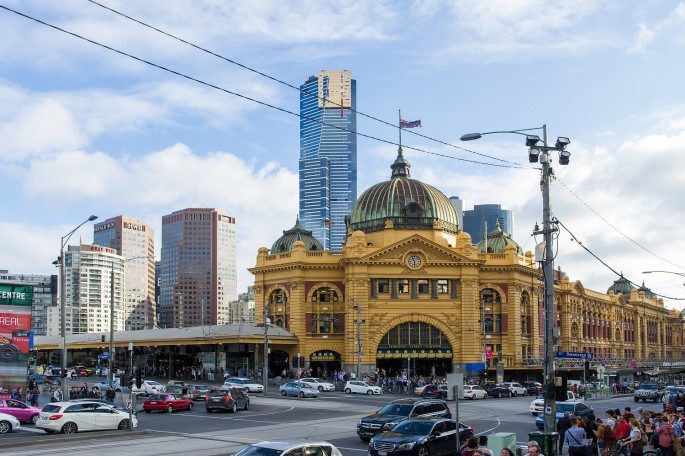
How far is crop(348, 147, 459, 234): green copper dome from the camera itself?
92188 mm

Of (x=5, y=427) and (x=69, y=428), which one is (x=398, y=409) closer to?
(x=69, y=428)

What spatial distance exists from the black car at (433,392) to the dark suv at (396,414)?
26606 mm

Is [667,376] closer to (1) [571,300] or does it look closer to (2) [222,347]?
(1) [571,300]

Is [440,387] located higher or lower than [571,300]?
lower

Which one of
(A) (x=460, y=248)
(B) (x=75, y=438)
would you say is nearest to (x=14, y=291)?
(B) (x=75, y=438)

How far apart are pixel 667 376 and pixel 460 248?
178ft

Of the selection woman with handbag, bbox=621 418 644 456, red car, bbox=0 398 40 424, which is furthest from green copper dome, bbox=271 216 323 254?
woman with handbag, bbox=621 418 644 456

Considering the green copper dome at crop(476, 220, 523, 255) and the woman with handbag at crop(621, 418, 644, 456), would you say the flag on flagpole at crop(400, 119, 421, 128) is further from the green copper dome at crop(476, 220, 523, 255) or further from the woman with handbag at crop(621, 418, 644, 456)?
the woman with handbag at crop(621, 418, 644, 456)

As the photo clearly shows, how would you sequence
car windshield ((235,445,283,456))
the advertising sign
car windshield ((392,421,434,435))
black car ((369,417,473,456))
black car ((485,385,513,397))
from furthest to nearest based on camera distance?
black car ((485,385,513,397)), the advertising sign, car windshield ((392,421,434,435)), black car ((369,417,473,456)), car windshield ((235,445,283,456))

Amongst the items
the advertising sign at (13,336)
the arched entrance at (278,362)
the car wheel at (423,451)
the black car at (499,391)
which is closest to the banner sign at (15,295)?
the advertising sign at (13,336)

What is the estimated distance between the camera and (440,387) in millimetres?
66750

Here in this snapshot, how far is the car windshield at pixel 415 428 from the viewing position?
28.5 metres

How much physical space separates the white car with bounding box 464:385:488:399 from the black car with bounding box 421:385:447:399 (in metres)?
1.77

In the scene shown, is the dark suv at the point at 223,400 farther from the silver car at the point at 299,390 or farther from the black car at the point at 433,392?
the black car at the point at 433,392
